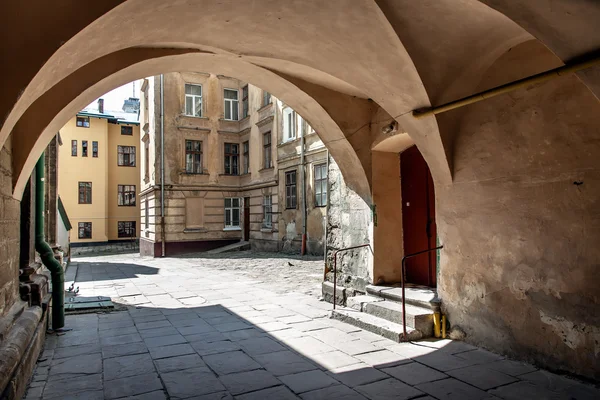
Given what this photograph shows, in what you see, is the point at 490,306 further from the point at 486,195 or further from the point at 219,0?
the point at 219,0

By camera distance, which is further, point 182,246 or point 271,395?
point 182,246

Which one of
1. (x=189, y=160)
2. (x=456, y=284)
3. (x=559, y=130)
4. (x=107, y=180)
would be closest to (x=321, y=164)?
(x=189, y=160)

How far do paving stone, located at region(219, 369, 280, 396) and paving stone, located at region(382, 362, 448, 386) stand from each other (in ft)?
3.72

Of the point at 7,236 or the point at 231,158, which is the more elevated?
the point at 231,158

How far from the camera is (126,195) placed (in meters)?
29.8

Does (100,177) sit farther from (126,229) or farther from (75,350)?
(75,350)

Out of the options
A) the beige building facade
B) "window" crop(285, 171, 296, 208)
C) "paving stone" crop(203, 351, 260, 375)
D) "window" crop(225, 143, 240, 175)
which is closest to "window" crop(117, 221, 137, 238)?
the beige building facade

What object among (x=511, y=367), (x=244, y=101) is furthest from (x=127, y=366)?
(x=244, y=101)

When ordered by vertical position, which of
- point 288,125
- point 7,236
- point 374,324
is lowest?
point 374,324

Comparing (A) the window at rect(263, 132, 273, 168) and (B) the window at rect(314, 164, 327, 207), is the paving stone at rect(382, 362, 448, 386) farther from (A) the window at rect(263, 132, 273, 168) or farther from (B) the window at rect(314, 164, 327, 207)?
(A) the window at rect(263, 132, 273, 168)

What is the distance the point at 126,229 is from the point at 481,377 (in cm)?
2911

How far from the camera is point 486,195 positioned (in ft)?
15.0

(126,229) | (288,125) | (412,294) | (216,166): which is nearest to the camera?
(412,294)

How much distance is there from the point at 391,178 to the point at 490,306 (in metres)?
2.65
